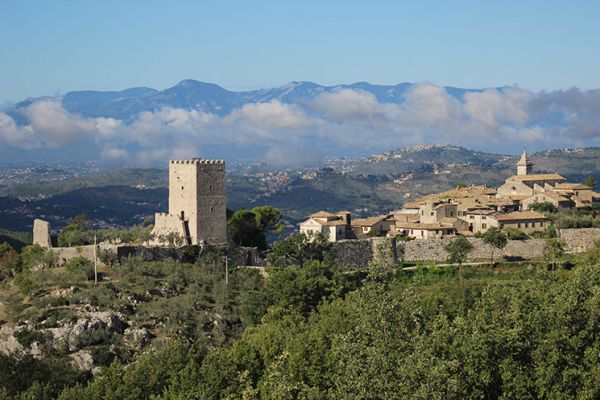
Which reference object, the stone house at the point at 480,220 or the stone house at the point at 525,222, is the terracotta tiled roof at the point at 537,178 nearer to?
the stone house at the point at 480,220

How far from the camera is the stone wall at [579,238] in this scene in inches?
2121

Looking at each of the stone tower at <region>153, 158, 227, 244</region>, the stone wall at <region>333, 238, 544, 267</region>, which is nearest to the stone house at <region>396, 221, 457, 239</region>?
the stone wall at <region>333, 238, 544, 267</region>

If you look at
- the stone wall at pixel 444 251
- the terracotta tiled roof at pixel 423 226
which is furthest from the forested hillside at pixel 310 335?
the terracotta tiled roof at pixel 423 226

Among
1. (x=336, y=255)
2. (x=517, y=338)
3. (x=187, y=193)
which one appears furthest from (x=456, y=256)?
(x=517, y=338)

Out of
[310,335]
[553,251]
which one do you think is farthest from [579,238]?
A: [310,335]

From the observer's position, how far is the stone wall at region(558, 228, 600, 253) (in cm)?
5388

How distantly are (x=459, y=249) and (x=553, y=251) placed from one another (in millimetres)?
4922

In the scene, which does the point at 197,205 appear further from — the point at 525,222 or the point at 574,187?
the point at 574,187

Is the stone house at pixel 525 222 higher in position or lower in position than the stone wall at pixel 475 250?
higher

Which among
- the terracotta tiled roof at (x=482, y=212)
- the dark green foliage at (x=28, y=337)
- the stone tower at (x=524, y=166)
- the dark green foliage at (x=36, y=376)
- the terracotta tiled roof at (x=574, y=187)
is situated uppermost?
the stone tower at (x=524, y=166)

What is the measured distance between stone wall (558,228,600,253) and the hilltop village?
1.80 metres

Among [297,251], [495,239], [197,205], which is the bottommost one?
[297,251]

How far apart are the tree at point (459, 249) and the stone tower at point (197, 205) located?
12.7 metres

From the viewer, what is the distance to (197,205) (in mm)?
45844
